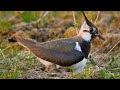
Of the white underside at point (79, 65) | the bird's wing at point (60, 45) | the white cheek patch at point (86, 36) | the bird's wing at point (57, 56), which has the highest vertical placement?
the white cheek patch at point (86, 36)

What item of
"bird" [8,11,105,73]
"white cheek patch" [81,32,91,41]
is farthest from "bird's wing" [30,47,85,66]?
"white cheek patch" [81,32,91,41]

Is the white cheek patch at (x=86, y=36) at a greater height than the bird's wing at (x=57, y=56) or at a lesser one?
greater

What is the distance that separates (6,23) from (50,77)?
324cm

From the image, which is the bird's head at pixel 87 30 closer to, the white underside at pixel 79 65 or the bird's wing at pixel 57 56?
the white underside at pixel 79 65

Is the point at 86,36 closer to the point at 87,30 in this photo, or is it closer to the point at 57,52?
the point at 87,30

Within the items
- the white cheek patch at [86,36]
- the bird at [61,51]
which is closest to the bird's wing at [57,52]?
the bird at [61,51]

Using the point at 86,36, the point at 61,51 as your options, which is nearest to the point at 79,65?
the point at 61,51

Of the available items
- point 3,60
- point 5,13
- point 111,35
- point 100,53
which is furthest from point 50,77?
point 5,13

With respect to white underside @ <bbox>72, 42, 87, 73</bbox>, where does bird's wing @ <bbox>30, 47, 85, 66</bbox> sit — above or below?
above

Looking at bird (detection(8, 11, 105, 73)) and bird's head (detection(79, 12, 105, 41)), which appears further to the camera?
bird's head (detection(79, 12, 105, 41))

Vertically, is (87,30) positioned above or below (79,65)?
above

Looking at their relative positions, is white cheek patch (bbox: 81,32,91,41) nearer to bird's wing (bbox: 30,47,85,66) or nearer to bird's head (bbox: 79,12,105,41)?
bird's head (bbox: 79,12,105,41)

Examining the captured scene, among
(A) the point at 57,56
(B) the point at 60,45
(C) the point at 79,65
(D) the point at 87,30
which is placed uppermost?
(D) the point at 87,30
